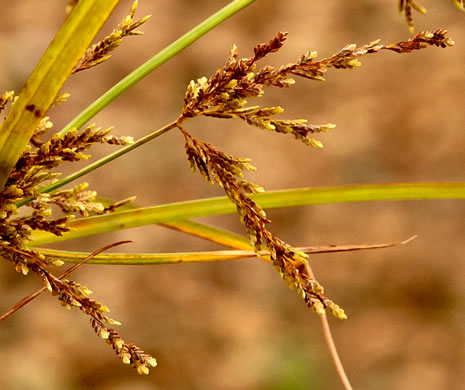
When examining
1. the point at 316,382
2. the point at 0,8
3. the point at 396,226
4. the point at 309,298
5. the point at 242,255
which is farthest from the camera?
the point at 0,8

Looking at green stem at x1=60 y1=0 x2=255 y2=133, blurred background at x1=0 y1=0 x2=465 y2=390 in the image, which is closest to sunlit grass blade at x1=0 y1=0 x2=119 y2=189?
green stem at x1=60 y1=0 x2=255 y2=133

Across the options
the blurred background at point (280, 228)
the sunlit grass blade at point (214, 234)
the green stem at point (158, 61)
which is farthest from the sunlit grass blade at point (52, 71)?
the blurred background at point (280, 228)

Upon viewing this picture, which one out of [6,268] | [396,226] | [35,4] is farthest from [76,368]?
[35,4]

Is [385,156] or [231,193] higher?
[385,156]

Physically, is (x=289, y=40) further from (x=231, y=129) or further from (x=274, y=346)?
(x=274, y=346)

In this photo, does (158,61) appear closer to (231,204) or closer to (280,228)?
(231,204)
